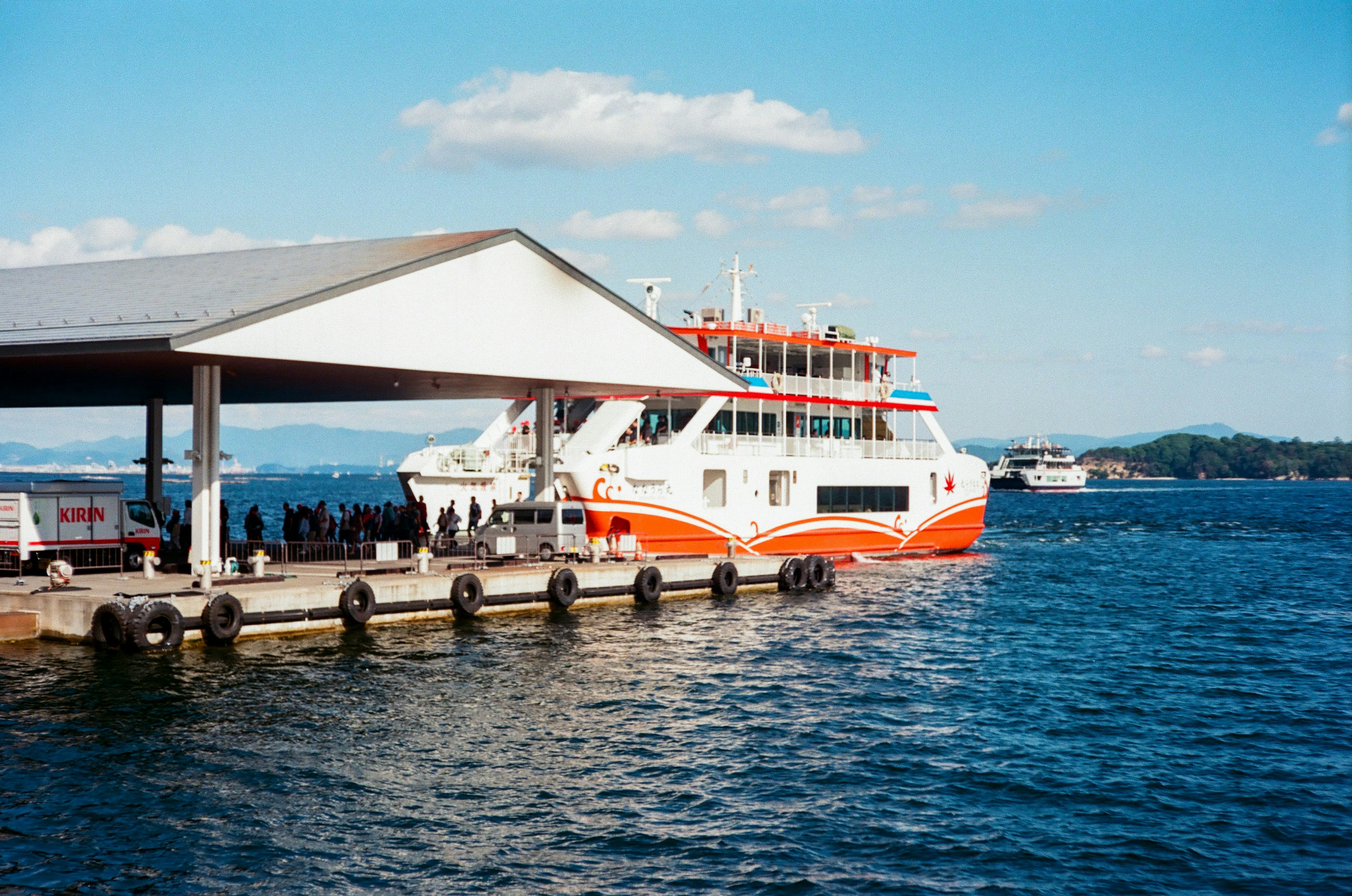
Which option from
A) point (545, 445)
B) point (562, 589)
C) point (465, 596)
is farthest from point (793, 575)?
point (465, 596)

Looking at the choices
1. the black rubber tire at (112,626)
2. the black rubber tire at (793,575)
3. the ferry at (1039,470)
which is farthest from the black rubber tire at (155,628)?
the ferry at (1039,470)

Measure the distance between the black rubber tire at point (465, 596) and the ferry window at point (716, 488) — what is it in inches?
559

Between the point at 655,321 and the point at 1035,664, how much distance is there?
46.6 ft

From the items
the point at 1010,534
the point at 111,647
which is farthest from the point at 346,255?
the point at 1010,534

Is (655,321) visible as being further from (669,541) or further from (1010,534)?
(1010,534)

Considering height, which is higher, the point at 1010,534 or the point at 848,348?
the point at 848,348

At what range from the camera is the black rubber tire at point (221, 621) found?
24.4m

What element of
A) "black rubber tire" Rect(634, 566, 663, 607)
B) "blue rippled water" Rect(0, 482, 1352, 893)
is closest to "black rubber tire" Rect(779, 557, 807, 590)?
"black rubber tire" Rect(634, 566, 663, 607)

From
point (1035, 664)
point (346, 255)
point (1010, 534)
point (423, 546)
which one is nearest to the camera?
point (1035, 664)

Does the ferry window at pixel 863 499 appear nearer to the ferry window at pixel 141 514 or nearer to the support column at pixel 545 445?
the support column at pixel 545 445

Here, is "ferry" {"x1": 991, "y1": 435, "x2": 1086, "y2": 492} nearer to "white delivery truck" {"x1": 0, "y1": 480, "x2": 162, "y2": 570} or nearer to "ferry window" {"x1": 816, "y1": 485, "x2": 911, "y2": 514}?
"ferry window" {"x1": 816, "y1": 485, "x2": 911, "y2": 514}

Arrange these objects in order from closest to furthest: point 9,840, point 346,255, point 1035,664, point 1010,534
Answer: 1. point 9,840
2. point 1035,664
3. point 346,255
4. point 1010,534

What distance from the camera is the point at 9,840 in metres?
13.8

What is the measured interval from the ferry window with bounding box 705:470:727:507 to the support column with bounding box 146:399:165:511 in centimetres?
1787
